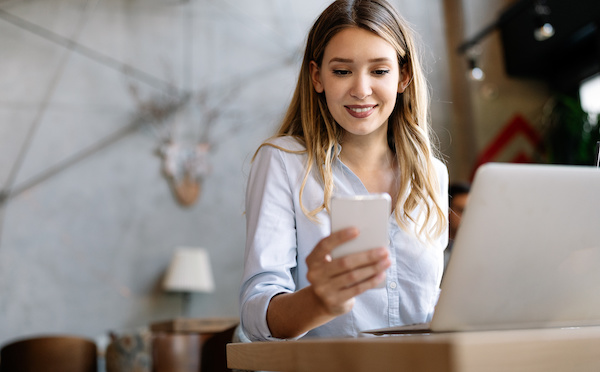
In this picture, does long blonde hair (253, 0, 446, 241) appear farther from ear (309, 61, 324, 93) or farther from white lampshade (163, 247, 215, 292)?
white lampshade (163, 247, 215, 292)

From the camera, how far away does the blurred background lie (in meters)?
5.21

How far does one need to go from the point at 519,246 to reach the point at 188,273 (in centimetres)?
454

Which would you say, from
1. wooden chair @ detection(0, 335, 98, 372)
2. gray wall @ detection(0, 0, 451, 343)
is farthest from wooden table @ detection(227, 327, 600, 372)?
gray wall @ detection(0, 0, 451, 343)

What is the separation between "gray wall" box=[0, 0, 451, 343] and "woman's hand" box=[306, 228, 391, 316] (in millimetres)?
4461

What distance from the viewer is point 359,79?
4.39 feet

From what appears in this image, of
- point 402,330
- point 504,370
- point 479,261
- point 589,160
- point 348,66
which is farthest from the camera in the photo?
point 589,160

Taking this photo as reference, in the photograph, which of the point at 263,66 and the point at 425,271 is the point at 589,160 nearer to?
the point at 263,66

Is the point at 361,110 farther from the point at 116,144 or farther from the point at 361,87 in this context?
the point at 116,144

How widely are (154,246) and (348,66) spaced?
14.4 feet

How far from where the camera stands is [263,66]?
598 centimetres

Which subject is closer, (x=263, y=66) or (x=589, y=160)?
(x=589, y=160)

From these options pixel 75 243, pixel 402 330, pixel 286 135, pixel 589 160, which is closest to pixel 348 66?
pixel 286 135

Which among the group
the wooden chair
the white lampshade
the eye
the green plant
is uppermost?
the green plant

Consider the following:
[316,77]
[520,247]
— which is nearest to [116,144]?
[316,77]
